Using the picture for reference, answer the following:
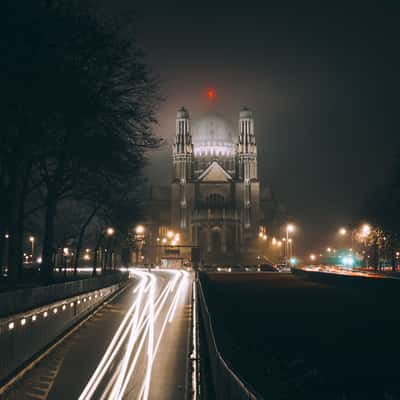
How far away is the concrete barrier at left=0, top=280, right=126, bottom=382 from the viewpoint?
14234mm

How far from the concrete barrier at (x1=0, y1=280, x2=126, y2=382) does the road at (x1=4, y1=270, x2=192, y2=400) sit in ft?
1.53

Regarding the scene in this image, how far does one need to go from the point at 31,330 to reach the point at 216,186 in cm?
14058

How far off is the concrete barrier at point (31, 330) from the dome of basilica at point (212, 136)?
141455 mm

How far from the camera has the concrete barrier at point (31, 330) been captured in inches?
560

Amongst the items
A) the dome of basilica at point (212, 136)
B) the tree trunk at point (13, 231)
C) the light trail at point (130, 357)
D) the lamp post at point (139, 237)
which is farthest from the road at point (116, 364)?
the dome of basilica at point (212, 136)

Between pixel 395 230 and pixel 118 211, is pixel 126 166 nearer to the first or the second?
pixel 118 211

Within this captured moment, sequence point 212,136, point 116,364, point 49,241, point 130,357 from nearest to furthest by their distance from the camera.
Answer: point 116,364
point 130,357
point 49,241
point 212,136

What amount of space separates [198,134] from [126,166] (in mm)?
140846

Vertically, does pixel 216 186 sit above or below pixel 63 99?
above

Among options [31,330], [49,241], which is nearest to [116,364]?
[31,330]

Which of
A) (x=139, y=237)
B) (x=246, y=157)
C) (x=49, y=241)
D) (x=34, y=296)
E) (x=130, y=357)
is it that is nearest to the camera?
(x=130, y=357)

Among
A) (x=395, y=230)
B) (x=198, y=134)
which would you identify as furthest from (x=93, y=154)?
(x=198, y=134)

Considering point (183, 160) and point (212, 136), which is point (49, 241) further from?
point (212, 136)

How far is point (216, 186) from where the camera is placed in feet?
516
